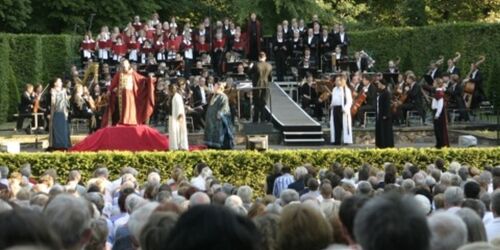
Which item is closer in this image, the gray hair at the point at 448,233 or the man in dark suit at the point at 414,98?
the gray hair at the point at 448,233

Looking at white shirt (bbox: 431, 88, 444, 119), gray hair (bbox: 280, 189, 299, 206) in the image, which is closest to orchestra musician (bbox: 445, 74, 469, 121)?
white shirt (bbox: 431, 88, 444, 119)

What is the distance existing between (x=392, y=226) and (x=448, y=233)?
146 cm

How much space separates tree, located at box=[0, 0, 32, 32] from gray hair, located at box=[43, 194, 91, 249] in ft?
100

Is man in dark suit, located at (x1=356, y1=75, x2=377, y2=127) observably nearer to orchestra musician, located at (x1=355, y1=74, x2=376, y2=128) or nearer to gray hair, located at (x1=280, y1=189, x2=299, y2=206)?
orchestra musician, located at (x1=355, y1=74, x2=376, y2=128)

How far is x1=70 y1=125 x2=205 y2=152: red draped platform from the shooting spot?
23328 mm

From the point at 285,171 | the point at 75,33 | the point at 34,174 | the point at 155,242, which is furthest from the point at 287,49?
the point at 155,242

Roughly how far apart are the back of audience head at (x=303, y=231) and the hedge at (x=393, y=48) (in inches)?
1125

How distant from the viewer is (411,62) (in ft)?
115

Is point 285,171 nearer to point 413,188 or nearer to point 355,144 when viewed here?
point 413,188

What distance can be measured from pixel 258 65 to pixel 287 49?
531cm

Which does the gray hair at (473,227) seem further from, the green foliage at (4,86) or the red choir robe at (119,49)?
the green foliage at (4,86)

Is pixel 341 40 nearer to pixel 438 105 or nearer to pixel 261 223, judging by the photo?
pixel 438 105

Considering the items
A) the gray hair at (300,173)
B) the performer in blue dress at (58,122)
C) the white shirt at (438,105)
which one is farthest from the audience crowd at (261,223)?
the white shirt at (438,105)

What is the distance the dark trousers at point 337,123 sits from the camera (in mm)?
26297
